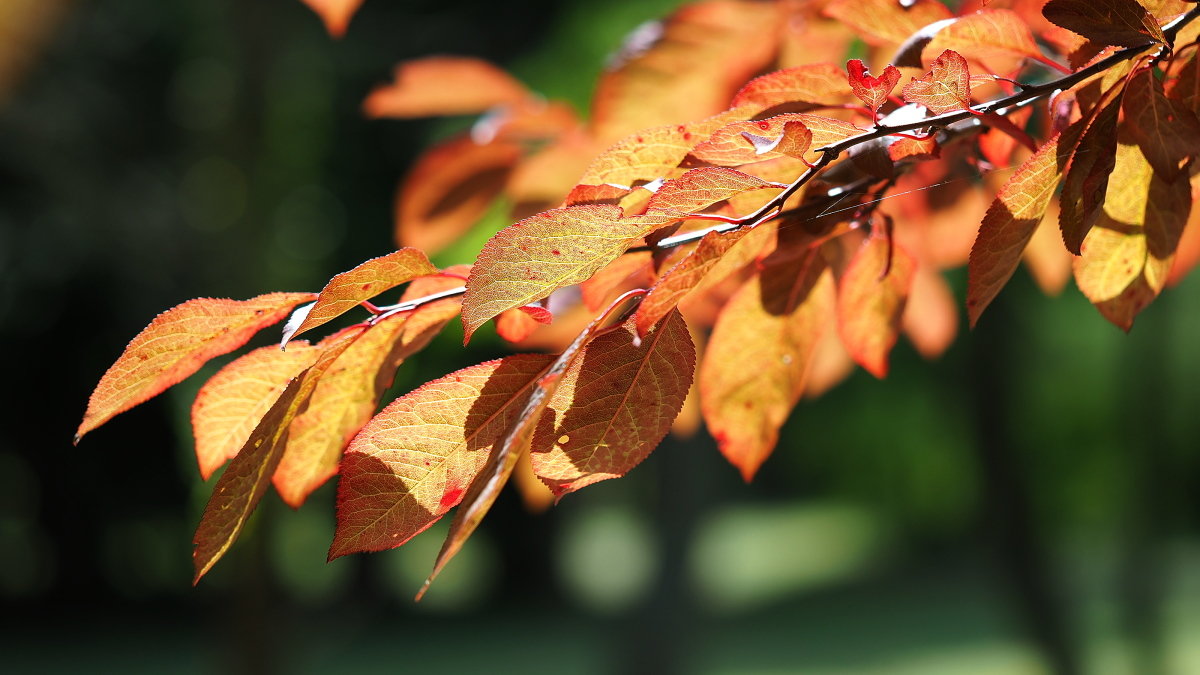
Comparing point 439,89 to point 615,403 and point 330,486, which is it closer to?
point 615,403

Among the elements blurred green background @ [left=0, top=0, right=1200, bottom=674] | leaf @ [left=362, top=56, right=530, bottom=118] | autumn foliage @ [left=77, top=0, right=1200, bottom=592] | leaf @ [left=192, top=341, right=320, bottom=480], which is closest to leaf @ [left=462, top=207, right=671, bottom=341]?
autumn foliage @ [left=77, top=0, right=1200, bottom=592]

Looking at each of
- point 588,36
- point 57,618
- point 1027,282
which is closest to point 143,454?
point 57,618

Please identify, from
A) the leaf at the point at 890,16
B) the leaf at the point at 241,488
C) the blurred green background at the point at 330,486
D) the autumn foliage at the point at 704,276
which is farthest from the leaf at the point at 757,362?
the blurred green background at the point at 330,486

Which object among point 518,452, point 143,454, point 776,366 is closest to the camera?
point 518,452

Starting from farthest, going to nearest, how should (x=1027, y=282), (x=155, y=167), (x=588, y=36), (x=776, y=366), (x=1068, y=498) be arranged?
(x=1068, y=498)
(x=155, y=167)
(x=1027, y=282)
(x=588, y=36)
(x=776, y=366)

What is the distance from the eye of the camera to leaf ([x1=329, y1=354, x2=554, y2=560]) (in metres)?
0.33

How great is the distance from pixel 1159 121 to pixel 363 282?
0.94 ft

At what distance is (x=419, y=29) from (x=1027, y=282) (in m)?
3.49

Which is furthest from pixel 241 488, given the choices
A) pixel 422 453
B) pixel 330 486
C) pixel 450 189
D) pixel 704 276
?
pixel 330 486

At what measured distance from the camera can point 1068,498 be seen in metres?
11.3

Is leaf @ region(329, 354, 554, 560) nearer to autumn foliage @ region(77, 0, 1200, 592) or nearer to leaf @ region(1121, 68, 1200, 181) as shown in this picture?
autumn foliage @ region(77, 0, 1200, 592)

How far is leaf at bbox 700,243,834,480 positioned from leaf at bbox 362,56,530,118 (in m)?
0.29

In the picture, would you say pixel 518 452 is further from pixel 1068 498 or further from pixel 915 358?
pixel 1068 498


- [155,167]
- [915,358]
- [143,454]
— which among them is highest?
[155,167]
